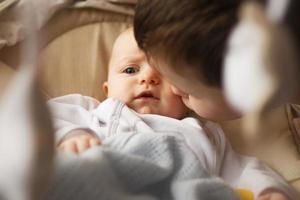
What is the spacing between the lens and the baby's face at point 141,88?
3.05ft

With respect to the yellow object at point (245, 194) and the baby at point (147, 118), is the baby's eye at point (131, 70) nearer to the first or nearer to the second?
the baby at point (147, 118)

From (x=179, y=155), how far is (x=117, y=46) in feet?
1.23

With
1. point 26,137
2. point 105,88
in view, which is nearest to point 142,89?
point 105,88

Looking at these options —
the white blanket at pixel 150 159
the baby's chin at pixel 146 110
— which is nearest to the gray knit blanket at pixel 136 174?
the white blanket at pixel 150 159

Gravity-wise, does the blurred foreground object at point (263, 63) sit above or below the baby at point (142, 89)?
below

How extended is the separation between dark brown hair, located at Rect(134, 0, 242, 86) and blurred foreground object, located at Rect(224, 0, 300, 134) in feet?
0.17

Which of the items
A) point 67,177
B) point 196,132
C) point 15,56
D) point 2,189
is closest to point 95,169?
point 67,177

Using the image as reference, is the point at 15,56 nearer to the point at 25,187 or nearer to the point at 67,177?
the point at 67,177

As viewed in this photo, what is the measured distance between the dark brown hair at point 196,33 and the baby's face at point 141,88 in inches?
15.5

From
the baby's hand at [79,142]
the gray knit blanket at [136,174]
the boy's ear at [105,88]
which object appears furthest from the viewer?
the boy's ear at [105,88]

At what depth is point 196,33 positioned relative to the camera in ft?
1.52

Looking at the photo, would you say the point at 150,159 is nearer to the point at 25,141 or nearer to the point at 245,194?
the point at 245,194

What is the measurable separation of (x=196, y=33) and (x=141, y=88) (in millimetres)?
475

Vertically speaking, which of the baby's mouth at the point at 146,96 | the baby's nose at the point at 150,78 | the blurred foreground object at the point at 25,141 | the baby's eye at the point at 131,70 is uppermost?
the baby's eye at the point at 131,70
